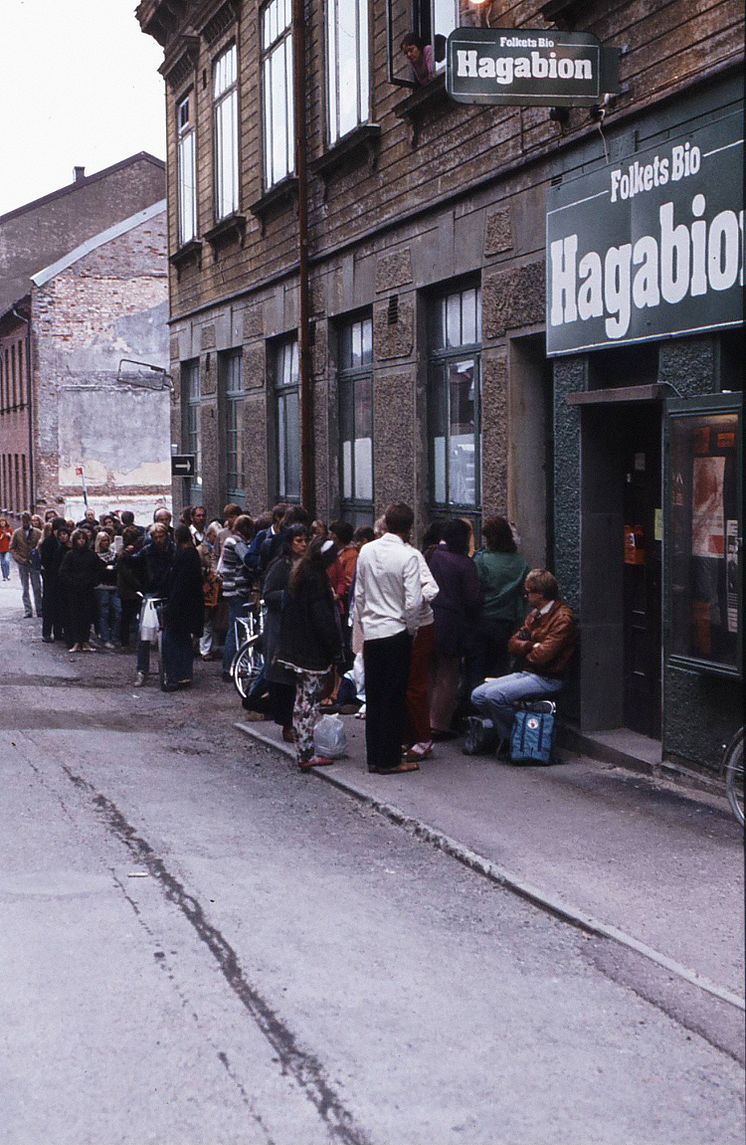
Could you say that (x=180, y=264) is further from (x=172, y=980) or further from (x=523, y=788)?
(x=172, y=980)

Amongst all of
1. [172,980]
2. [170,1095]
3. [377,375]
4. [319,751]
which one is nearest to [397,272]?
[377,375]

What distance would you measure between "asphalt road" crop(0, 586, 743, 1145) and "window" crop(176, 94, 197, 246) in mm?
16167

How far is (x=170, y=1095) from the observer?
474cm

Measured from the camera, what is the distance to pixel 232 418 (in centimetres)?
2256

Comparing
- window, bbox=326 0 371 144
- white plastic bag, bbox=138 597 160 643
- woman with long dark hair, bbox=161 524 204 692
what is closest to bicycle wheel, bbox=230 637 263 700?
woman with long dark hair, bbox=161 524 204 692

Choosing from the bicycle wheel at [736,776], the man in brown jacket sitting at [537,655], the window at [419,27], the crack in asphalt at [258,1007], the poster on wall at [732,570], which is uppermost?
the window at [419,27]

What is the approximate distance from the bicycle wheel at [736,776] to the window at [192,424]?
1644 centimetres

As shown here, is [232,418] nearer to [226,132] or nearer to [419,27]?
[226,132]

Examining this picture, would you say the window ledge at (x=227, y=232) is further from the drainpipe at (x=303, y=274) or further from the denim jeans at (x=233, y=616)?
the denim jeans at (x=233, y=616)

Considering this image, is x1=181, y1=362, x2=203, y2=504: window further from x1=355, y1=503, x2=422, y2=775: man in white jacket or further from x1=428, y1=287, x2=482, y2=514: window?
x1=355, y1=503, x2=422, y2=775: man in white jacket

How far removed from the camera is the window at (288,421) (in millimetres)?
19141

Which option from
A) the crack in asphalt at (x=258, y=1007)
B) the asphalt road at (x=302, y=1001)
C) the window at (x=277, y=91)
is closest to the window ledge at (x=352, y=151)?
the window at (x=277, y=91)

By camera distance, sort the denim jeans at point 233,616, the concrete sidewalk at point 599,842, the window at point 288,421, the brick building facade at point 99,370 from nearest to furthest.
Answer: the concrete sidewalk at point 599,842 → the denim jeans at point 233,616 → the window at point 288,421 → the brick building facade at point 99,370

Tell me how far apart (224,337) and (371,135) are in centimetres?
709
